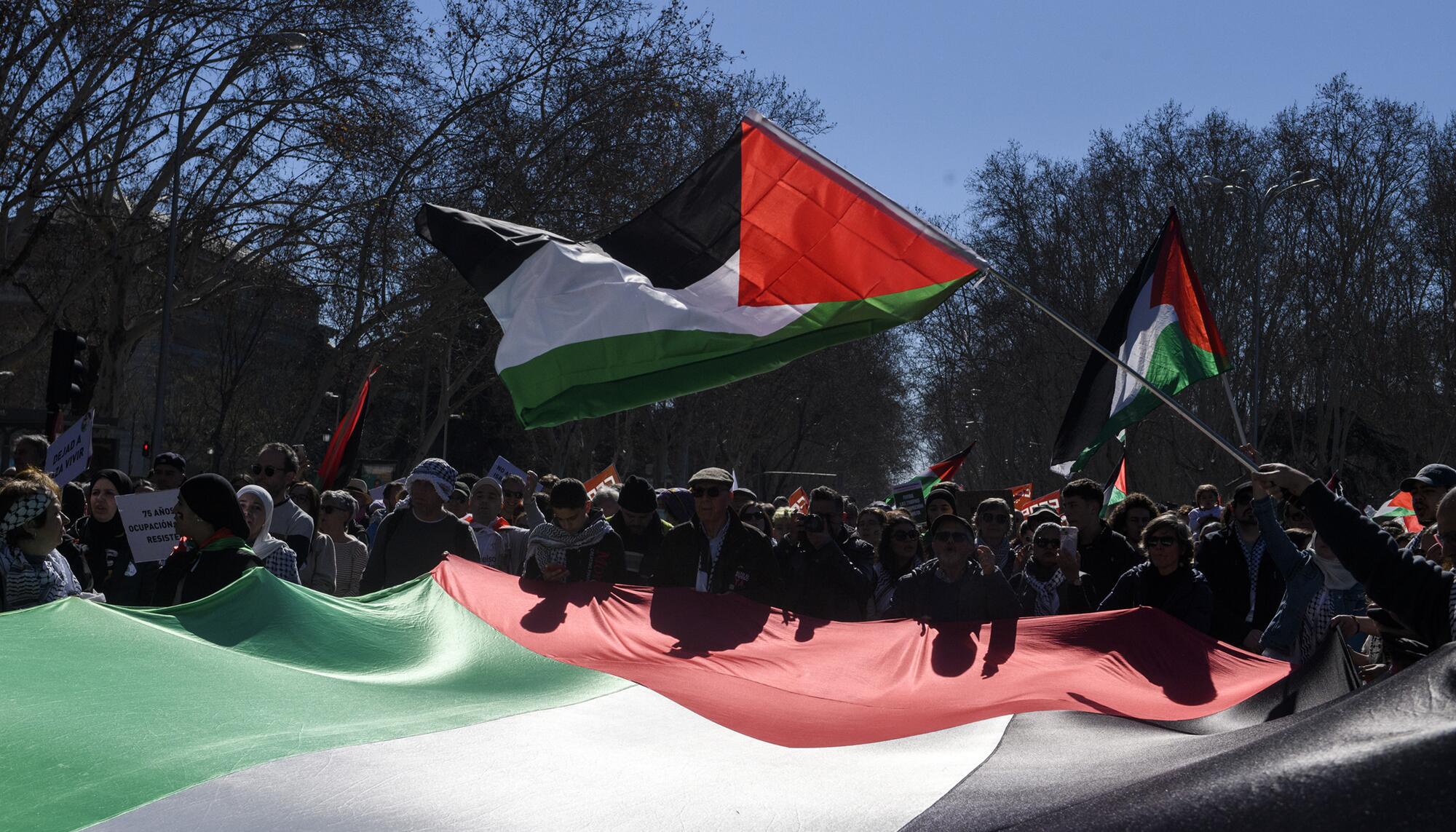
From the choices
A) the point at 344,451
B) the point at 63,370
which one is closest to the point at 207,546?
the point at 344,451

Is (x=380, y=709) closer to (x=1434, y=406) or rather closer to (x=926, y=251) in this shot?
(x=926, y=251)

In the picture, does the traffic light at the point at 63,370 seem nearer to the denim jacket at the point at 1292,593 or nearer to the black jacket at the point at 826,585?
the black jacket at the point at 826,585

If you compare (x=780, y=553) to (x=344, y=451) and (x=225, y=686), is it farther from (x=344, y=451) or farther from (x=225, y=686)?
(x=344, y=451)

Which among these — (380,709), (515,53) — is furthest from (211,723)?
(515,53)

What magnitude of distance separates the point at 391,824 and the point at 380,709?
1.09m

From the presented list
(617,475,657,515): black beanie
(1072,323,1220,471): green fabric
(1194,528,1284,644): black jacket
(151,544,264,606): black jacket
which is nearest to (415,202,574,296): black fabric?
(151,544,264,606): black jacket

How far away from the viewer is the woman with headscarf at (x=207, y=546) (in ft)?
17.7

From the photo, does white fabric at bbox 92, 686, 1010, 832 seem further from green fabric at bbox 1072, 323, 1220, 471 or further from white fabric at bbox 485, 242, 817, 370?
green fabric at bbox 1072, 323, 1220, 471

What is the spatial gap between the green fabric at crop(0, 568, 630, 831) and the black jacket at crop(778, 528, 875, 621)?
2.22 metres

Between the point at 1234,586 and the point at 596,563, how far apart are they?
3373 millimetres

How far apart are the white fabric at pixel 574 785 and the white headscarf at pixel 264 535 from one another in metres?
2.44

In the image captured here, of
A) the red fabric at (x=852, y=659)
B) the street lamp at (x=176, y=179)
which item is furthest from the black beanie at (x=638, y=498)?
the street lamp at (x=176, y=179)

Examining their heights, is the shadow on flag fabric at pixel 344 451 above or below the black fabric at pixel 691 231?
below

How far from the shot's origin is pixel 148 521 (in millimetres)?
7039
